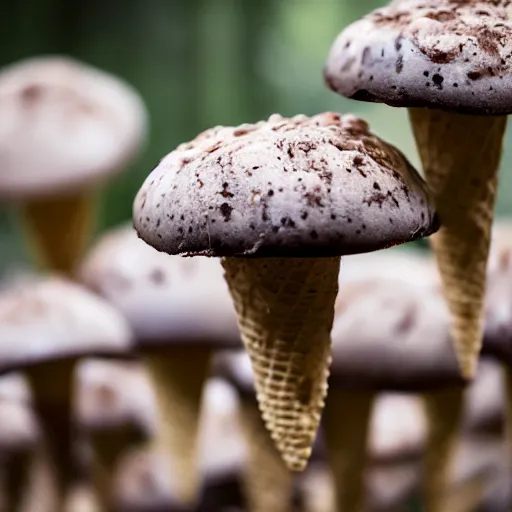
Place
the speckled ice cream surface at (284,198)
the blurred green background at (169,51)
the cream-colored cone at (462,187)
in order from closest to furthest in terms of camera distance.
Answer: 1. the speckled ice cream surface at (284,198)
2. the cream-colored cone at (462,187)
3. the blurred green background at (169,51)

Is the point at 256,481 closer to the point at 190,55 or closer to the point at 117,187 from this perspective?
the point at 117,187

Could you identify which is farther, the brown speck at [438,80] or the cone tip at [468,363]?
the cone tip at [468,363]

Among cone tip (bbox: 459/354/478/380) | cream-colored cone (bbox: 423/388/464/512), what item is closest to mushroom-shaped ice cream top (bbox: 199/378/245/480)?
cream-colored cone (bbox: 423/388/464/512)

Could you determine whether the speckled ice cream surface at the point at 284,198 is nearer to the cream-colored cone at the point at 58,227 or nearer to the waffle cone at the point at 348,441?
the waffle cone at the point at 348,441

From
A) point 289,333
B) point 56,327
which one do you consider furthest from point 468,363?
point 56,327

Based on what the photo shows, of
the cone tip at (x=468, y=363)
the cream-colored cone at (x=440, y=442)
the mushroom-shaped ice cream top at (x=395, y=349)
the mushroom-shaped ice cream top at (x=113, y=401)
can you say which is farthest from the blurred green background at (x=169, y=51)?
the cone tip at (x=468, y=363)

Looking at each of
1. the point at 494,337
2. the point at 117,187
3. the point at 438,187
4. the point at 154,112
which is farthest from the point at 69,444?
the point at 154,112
